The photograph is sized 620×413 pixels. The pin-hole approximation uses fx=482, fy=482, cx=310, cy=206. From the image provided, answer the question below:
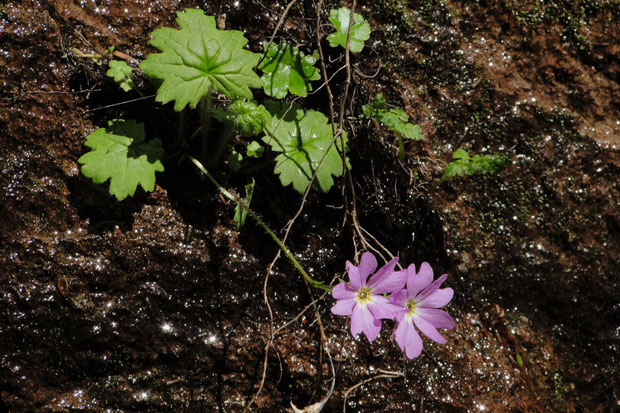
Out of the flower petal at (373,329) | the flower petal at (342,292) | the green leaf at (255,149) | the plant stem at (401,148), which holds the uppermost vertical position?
the plant stem at (401,148)

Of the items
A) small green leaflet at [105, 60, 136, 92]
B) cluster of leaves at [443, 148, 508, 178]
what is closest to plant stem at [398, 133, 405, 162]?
cluster of leaves at [443, 148, 508, 178]

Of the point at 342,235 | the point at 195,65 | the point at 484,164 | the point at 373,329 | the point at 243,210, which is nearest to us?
the point at 373,329

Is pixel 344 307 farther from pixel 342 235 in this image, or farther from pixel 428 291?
pixel 342 235

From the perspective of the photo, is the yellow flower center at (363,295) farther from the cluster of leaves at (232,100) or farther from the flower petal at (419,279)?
the cluster of leaves at (232,100)

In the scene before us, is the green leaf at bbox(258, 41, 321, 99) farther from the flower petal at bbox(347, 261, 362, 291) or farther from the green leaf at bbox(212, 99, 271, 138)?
the flower petal at bbox(347, 261, 362, 291)

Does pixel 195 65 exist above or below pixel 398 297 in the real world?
above

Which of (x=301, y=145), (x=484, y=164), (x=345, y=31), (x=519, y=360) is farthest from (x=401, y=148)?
(x=519, y=360)

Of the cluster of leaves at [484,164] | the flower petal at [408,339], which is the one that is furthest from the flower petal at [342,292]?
the cluster of leaves at [484,164]
